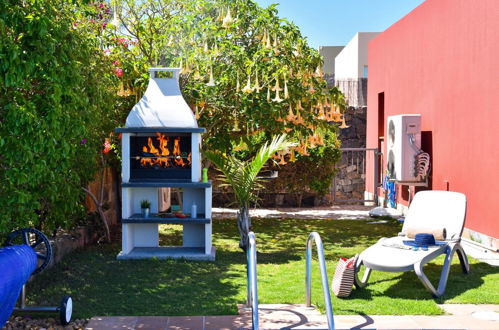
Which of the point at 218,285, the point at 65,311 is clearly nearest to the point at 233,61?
the point at 218,285

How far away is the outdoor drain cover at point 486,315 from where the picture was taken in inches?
227

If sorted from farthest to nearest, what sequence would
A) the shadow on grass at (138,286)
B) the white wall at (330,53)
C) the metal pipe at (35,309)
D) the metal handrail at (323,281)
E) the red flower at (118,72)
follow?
the white wall at (330,53) < the red flower at (118,72) < the shadow on grass at (138,286) < the metal pipe at (35,309) < the metal handrail at (323,281)

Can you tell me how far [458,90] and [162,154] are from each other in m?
4.99

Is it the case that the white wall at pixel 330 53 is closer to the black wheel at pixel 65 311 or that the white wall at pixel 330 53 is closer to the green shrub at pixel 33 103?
the green shrub at pixel 33 103

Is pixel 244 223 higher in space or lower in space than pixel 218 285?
higher

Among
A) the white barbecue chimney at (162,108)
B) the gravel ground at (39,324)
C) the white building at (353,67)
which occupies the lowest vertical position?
the gravel ground at (39,324)

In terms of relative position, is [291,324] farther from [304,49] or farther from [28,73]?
[304,49]

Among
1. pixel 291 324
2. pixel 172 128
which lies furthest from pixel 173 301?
pixel 172 128

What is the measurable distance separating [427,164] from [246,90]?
14.6ft

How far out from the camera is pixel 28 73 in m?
5.58

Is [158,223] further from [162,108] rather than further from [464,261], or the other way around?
[464,261]

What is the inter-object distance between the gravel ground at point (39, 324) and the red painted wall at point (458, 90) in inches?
234

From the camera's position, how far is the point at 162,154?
29.1ft

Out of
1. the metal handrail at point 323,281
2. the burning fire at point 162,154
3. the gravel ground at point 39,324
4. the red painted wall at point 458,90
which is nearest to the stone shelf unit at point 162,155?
the burning fire at point 162,154
